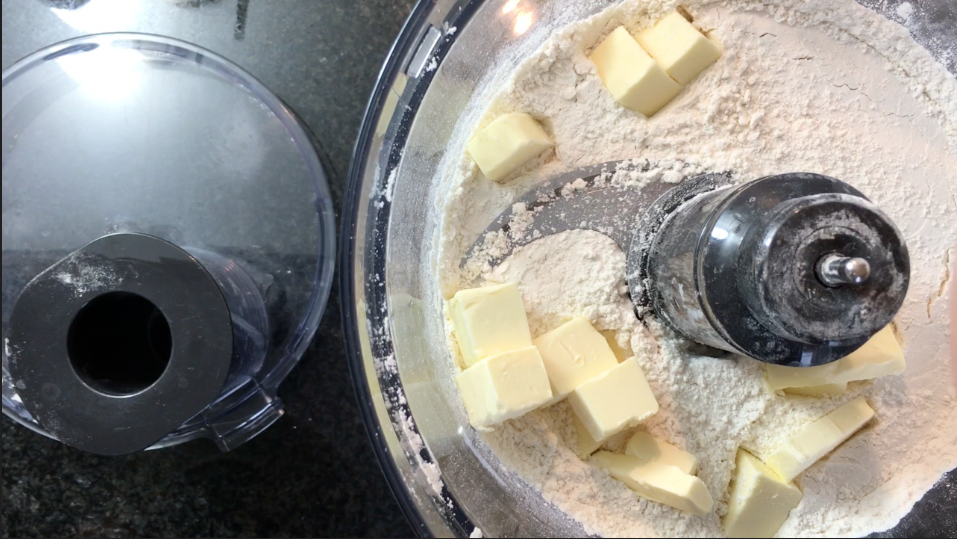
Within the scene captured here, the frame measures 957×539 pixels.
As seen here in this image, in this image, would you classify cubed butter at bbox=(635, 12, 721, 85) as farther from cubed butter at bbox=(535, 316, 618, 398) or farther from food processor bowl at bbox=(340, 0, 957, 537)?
cubed butter at bbox=(535, 316, 618, 398)

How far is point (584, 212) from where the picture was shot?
2.39 feet

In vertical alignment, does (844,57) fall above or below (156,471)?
above

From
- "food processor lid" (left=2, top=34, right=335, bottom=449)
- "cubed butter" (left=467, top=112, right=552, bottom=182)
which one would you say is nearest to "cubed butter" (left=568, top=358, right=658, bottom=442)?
"cubed butter" (left=467, top=112, right=552, bottom=182)

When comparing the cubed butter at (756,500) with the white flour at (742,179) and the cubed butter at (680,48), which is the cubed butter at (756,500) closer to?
the white flour at (742,179)

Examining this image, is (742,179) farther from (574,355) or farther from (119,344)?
(119,344)

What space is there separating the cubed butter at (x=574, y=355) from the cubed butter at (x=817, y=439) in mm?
217

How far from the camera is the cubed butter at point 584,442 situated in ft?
2.26

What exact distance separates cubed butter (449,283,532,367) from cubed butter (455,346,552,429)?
23 millimetres

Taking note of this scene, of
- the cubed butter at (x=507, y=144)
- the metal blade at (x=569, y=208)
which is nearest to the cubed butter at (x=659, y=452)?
the metal blade at (x=569, y=208)

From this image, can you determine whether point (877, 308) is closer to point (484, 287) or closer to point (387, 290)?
point (484, 287)

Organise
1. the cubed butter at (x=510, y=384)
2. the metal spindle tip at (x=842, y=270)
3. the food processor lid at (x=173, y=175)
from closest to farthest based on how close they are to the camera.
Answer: the metal spindle tip at (x=842, y=270) → the cubed butter at (x=510, y=384) → the food processor lid at (x=173, y=175)

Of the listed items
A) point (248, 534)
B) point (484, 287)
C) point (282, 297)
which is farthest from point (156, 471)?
point (484, 287)

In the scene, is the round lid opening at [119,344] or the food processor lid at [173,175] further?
the food processor lid at [173,175]

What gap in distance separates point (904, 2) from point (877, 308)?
450 millimetres
